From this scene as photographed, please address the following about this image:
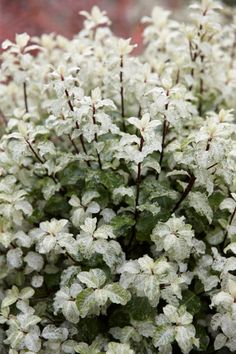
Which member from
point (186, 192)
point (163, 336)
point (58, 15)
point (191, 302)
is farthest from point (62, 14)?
point (163, 336)

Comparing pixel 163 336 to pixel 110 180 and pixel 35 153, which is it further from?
pixel 35 153

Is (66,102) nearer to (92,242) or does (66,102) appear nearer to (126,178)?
(126,178)

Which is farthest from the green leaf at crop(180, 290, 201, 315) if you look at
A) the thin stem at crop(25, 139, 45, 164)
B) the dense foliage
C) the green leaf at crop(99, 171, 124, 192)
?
the thin stem at crop(25, 139, 45, 164)

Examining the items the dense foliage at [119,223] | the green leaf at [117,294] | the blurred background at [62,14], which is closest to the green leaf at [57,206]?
the dense foliage at [119,223]

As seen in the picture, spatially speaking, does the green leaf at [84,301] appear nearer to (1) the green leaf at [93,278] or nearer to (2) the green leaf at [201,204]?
(1) the green leaf at [93,278]

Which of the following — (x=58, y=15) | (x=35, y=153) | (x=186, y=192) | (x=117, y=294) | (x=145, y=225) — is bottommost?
(x=117, y=294)
